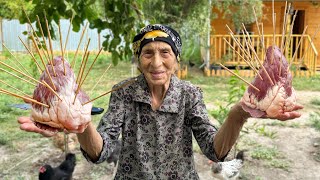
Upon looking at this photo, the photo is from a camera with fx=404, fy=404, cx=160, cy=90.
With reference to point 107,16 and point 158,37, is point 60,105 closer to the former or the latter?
point 158,37

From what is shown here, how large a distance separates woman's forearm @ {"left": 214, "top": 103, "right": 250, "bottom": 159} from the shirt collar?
0.82 feet

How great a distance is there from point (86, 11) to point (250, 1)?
→ 28.6 feet

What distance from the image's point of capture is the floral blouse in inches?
71.6

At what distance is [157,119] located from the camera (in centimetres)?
183

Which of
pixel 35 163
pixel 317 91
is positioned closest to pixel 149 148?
pixel 35 163

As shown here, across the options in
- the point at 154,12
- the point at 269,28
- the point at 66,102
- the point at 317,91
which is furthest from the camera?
the point at 269,28

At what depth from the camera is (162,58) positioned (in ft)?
5.68

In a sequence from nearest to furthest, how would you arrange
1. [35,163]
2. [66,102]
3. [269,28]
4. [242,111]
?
1. [66,102]
2. [242,111]
3. [35,163]
4. [269,28]

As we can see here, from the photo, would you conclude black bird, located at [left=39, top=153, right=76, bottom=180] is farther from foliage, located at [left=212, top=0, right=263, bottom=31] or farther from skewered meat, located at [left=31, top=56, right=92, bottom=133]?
foliage, located at [left=212, top=0, right=263, bottom=31]

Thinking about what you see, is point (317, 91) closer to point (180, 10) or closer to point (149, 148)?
point (180, 10)

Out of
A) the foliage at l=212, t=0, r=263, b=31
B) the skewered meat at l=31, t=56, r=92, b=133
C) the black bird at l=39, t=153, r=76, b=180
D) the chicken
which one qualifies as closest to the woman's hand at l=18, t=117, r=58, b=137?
the skewered meat at l=31, t=56, r=92, b=133

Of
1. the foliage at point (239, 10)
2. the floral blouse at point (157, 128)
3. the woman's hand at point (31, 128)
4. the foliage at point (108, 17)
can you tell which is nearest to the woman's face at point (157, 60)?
the floral blouse at point (157, 128)

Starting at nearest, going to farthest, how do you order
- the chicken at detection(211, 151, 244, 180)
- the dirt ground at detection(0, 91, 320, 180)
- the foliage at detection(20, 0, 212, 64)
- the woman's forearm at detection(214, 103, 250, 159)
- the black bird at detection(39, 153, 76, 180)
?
the woman's forearm at detection(214, 103, 250, 159)
the foliage at detection(20, 0, 212, 64)
the black bird at detection(39, 153, 76, 180)
the chicken at detection(211, 151, 244, 180)
the dirt ground at detection(0, 91, 320, 180)

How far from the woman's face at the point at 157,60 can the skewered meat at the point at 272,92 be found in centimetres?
48
